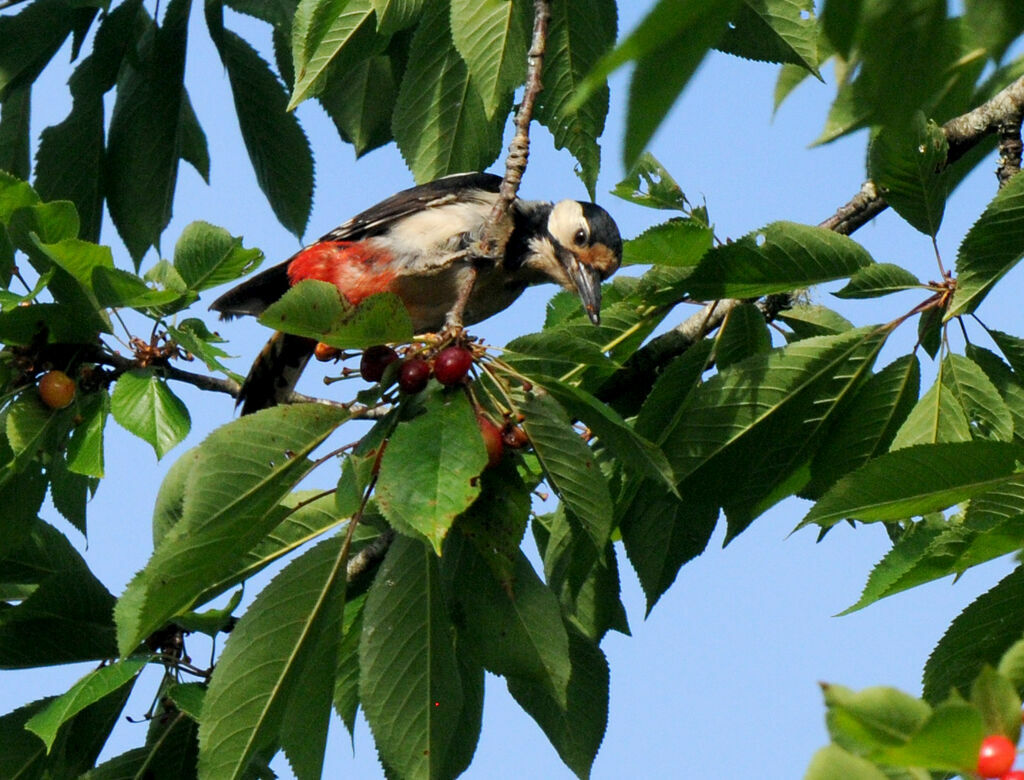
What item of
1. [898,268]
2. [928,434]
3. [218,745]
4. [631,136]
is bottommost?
[631,136]

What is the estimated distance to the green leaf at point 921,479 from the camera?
2.14 meters

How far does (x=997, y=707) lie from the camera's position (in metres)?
1.05

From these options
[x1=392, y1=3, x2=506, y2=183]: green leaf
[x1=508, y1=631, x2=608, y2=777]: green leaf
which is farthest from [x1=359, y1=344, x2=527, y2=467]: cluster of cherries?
[x1=392, y1=3, x2=506, y2=183]: green leaf

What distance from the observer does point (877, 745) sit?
1.02 metres

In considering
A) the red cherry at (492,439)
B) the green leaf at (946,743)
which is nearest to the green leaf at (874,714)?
the green leaf at (946,743)

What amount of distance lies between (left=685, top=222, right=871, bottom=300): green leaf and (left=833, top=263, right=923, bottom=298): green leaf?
3 cm

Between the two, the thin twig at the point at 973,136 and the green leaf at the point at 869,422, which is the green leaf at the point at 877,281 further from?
the thin twig at the point at 973,136

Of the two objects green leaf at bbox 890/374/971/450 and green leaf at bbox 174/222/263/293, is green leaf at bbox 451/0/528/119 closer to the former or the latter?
green leaf at bbox 174/222/263/293

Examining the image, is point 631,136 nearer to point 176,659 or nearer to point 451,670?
point 451,670

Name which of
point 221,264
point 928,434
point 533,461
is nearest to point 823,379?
point 928,434

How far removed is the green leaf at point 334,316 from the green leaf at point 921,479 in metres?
0.84

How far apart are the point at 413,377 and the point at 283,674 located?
622mm

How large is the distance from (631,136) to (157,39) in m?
4.43

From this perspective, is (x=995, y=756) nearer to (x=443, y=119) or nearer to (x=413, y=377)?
(x=413, y=377)
